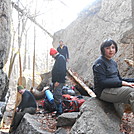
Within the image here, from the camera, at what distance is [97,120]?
9.43 ft

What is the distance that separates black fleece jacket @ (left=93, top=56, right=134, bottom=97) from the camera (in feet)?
9.50

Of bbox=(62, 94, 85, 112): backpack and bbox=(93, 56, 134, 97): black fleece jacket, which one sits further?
bbox=(62, 94, 85, 112): backpack

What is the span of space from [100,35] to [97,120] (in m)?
7.84

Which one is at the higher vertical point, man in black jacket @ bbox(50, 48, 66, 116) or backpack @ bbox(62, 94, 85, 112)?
man in black jacket @ bbox(50, 48, 66, 116)

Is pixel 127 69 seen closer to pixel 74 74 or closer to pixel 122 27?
pixel 122 27

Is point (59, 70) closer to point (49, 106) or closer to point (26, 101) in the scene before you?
point (49, 106)

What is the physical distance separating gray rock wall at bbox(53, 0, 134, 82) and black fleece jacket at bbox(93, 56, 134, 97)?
9.69 ft

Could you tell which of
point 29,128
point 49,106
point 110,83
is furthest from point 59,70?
point 110,83

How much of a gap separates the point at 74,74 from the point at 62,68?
450 centimetres

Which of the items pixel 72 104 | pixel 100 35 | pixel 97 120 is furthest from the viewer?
pixel 100 35

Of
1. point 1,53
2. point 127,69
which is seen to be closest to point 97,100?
point 1,53

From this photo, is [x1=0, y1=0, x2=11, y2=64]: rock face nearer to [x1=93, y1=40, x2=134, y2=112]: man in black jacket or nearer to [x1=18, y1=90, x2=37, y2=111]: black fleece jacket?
[x1=18, y1=90, x2=37, y2=111]: black fleece jacket

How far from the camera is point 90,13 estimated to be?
13727mm

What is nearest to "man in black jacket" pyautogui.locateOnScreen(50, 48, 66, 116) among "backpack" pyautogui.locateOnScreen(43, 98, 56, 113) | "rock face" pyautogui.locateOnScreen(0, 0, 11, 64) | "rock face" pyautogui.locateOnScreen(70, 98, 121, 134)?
"backpack" pyautogui.locateOnScreen(43, 98, 56, 113)
